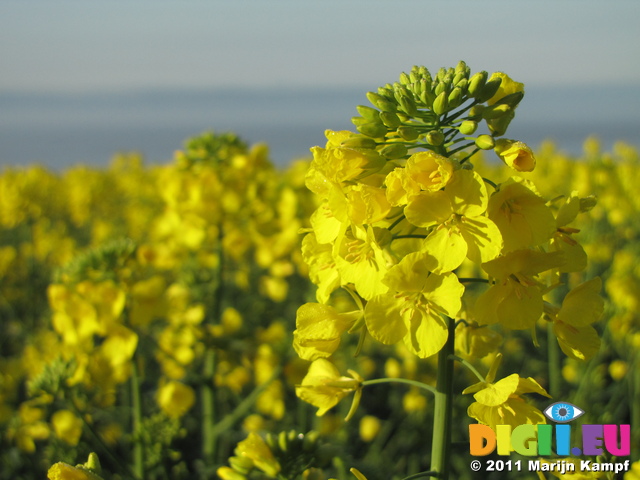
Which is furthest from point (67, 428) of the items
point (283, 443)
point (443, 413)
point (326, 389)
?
point (443, 413)

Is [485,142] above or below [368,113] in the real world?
below

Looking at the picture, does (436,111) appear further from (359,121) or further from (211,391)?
(211,391)

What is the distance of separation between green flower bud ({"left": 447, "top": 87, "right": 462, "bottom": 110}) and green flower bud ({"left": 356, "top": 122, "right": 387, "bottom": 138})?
199mm

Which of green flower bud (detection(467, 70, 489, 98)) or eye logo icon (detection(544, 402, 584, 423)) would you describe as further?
eye logo icon (detection(544, 402, 584, 423))

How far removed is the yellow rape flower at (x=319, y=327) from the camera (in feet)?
5.58

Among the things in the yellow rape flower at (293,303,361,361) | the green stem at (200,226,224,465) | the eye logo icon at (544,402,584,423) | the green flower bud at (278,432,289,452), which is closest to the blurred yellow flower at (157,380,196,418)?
the green stem at (200,226,224,465)

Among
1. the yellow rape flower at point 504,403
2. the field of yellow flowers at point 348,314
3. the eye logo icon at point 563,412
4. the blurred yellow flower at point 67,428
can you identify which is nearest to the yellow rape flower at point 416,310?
the field of yellow flowers at point 348,314

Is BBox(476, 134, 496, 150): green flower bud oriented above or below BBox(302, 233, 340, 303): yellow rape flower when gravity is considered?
above

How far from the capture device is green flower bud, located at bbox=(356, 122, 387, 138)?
1650 mm

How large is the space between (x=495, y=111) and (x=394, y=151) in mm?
293

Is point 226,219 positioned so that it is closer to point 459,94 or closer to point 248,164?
point 248,164

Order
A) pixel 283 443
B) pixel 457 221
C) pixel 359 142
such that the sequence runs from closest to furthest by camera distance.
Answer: pixel 457 221, pixel 359 142, pixel 283 443

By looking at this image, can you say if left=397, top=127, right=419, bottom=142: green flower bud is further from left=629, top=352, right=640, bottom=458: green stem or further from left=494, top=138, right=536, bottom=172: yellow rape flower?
left=629, top=352, right=640, bottom=458: green stem

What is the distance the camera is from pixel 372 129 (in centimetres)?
165
